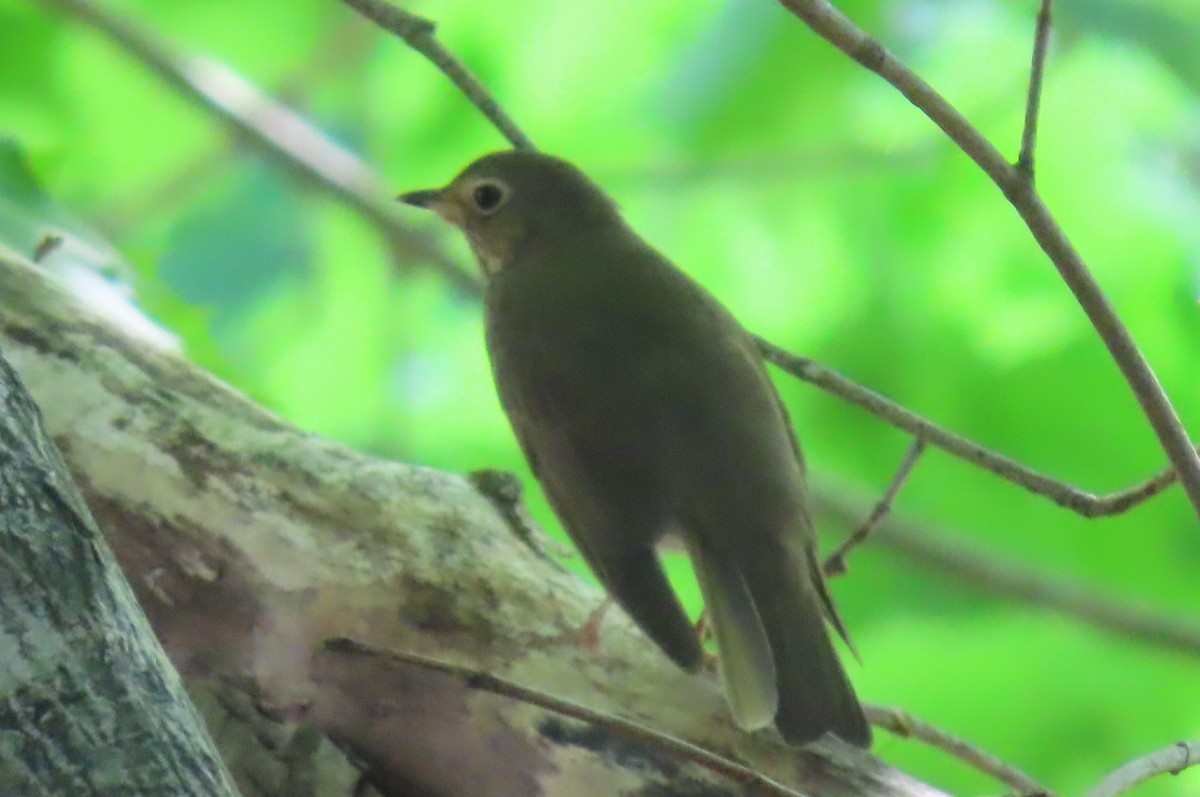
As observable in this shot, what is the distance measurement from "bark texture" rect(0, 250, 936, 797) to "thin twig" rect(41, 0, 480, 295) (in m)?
2.38

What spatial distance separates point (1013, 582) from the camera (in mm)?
4805

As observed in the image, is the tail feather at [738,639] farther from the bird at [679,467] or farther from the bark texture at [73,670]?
the bark texture at [73,670]

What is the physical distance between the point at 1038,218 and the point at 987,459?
2.32 ft

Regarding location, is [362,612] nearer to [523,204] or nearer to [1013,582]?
[523,204]

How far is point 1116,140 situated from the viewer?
198 inches

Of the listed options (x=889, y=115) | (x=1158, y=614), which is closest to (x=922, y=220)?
(x=889, y=115)

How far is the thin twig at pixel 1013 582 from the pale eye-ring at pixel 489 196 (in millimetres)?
1451

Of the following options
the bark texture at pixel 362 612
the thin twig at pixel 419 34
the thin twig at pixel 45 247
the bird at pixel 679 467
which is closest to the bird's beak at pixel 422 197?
the bird at pixel 679 467

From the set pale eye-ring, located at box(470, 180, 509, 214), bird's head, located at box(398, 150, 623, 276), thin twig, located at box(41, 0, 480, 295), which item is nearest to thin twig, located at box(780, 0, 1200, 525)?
bird's head, located at box(398, 150, 623, 276)

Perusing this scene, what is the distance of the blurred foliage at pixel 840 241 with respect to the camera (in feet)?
16.1

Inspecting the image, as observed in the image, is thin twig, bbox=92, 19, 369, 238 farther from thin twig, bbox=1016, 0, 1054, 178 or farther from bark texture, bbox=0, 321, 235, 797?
bark texture, bbox=0, 321, 235, 797

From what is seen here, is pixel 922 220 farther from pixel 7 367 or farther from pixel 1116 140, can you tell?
pixel 7 367

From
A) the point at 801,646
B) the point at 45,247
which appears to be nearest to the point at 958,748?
the point at 801,646

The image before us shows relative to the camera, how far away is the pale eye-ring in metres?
3.98
